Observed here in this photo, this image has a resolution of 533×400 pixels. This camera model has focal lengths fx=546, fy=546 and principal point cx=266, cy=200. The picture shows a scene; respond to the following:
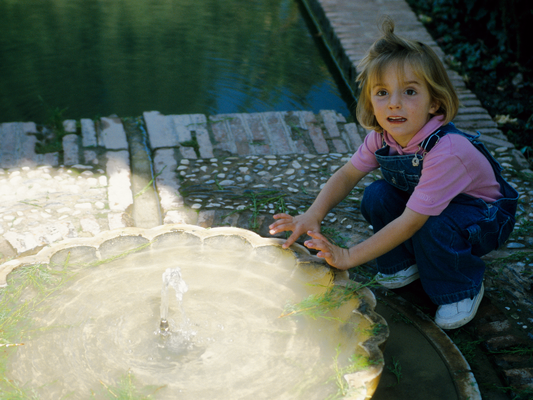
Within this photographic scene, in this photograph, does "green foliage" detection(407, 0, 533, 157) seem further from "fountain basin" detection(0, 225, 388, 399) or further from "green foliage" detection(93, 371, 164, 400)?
"green foliage" detection(93, 371, 164, 400)

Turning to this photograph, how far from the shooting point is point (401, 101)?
1797 mm

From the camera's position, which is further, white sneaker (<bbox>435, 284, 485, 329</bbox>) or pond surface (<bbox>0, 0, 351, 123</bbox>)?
pond surface (<bbox>0, 0, 351, 123</bbox>)

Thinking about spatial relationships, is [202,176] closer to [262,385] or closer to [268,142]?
[268,142]

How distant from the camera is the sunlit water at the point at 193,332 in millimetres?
1418

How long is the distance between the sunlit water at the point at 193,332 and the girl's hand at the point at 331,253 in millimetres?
47

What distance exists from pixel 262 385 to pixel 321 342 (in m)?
0.22

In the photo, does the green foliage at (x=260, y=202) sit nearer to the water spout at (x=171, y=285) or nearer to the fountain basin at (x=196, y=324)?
the fountain basin at (x=196, y=324)

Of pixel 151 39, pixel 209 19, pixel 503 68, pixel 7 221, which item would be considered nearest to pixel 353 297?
pixel 7 221

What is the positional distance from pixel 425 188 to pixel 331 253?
381 mm

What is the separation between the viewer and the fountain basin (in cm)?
141

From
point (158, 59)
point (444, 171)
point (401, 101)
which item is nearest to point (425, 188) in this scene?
point (444, 171)

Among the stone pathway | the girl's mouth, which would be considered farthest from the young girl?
the stone pathway

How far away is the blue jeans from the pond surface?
2094mm

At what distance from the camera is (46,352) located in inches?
57.0
